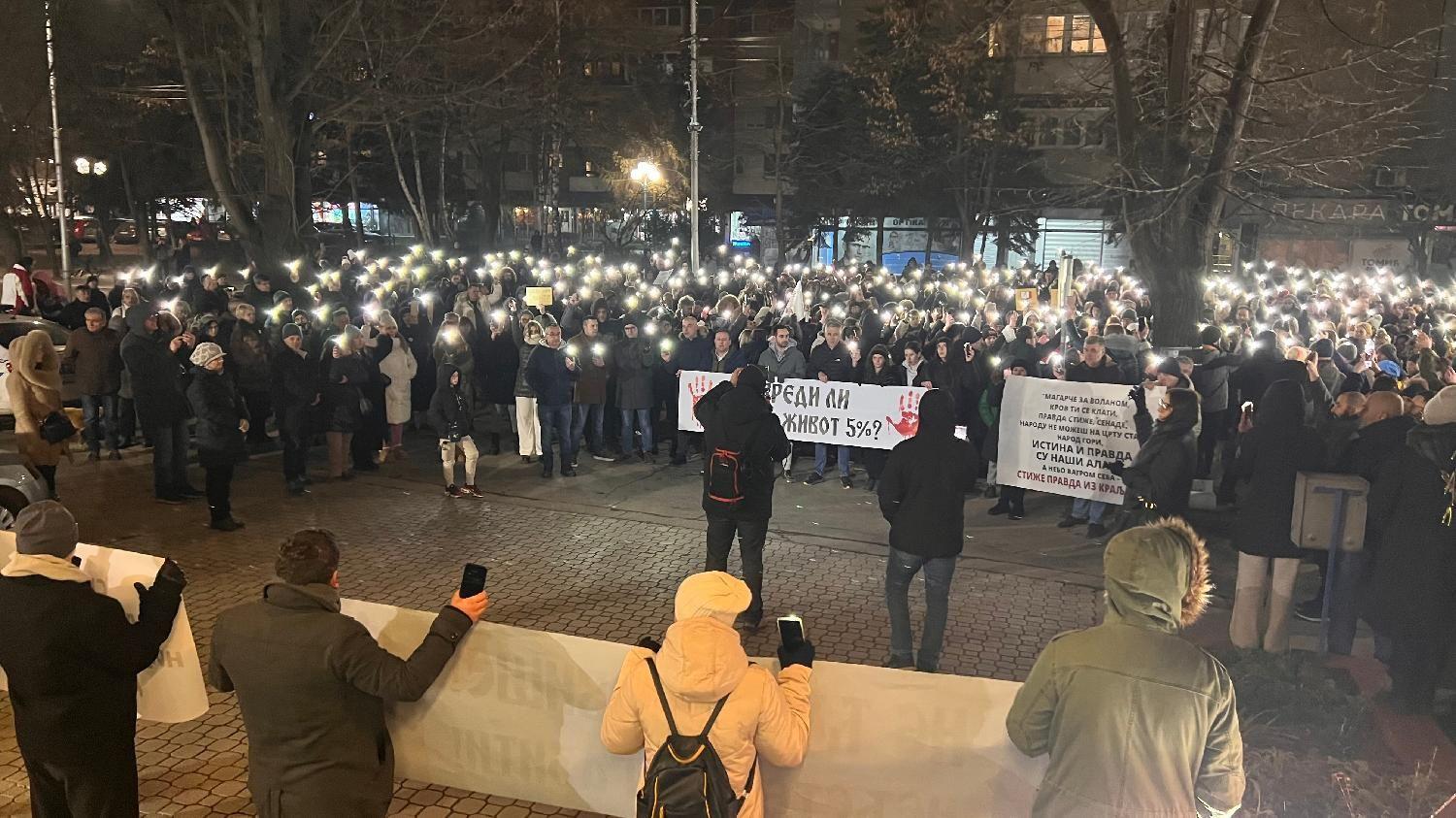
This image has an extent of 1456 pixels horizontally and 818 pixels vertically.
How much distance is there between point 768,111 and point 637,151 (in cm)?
1753

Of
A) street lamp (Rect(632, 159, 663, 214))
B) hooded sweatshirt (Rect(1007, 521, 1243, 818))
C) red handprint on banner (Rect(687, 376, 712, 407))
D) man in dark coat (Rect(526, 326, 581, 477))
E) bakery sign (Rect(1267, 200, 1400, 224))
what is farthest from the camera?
bakery sign (Rect(1267, 200, 1400, 224))

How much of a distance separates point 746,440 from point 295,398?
603 cm

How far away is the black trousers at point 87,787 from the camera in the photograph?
410 centimetres

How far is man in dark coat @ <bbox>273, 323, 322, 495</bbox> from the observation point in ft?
35.7

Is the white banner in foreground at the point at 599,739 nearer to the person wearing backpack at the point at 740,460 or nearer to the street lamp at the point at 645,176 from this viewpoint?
the person wearing backpack at the point at 740,460

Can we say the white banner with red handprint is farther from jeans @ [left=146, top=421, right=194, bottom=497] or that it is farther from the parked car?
the parked car

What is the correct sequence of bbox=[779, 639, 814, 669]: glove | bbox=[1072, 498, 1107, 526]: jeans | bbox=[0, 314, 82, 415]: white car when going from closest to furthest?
1. bbox=[779, 639, 814, 669]: glove
2. bbox=[1072, 498, 1107, 526]: jeans
3. bbox=[0, 314, 82, 415]: white car

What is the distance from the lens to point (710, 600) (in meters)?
3.16

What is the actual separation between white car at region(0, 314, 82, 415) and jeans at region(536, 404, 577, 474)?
191 inches

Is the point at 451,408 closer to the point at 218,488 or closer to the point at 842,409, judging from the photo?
the point at 218,488

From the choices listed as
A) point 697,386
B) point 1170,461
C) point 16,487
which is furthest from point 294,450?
point 1170,461

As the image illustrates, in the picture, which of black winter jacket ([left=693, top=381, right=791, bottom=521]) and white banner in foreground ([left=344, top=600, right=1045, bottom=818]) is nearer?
white banner in foreground ([left=344, top=600, right=1045, bottom=818])

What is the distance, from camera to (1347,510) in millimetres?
6602

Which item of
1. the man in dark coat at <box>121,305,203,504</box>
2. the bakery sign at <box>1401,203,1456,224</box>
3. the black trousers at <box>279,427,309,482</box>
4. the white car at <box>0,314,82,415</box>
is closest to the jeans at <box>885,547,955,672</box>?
the black trousers at <box>279,427,309,482</box>
